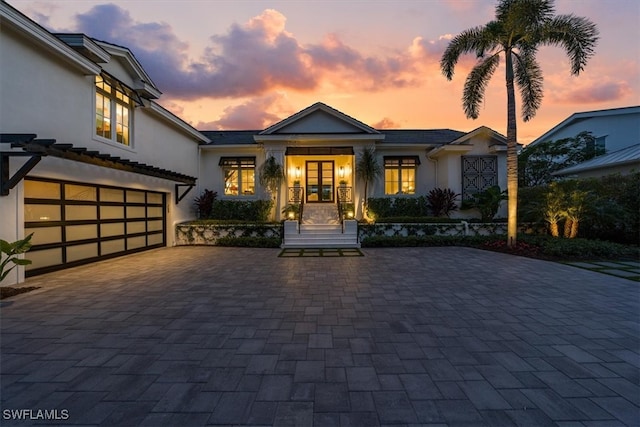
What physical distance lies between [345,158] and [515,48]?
27.8 feet

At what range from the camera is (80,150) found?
6320mm

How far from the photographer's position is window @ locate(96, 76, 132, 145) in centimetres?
836

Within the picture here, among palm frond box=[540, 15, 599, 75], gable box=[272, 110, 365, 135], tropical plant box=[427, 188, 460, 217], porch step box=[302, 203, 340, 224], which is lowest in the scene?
porch step box=[302, 203, 340, 224]

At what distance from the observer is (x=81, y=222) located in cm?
773

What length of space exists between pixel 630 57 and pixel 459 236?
9.22m

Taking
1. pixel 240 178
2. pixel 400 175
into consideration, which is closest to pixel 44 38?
pixel 240 178

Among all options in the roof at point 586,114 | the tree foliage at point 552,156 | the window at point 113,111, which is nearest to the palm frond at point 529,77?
the tree foliage at point 552,156

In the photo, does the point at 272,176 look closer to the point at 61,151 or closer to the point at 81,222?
the point at 81,222

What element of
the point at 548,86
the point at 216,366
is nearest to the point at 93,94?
the point at 216,366

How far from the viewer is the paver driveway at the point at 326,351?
88.3 inches

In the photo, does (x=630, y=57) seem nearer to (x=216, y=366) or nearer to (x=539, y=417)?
(x=539, y=417)

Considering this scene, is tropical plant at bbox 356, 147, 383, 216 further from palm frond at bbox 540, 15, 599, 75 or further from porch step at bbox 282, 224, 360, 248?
palm frond at bbox 540, 15, 599, 75

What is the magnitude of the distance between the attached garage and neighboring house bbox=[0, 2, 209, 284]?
0.03 m

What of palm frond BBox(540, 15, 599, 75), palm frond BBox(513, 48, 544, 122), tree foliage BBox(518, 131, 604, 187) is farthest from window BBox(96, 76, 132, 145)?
tree foliage BBox(518, 131, 604, 187)
